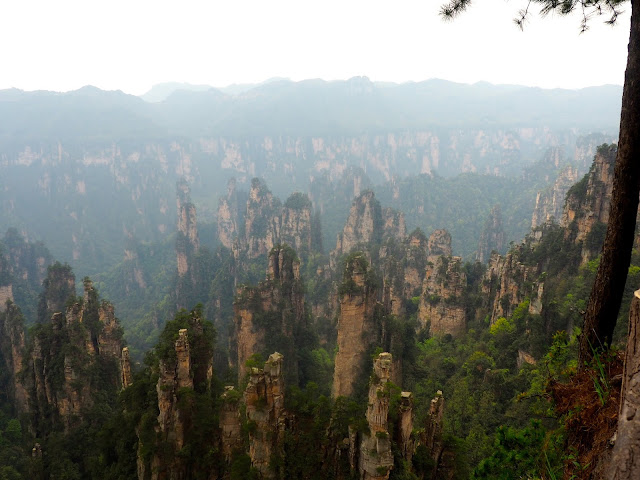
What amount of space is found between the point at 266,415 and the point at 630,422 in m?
12.0

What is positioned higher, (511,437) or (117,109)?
(117,109)

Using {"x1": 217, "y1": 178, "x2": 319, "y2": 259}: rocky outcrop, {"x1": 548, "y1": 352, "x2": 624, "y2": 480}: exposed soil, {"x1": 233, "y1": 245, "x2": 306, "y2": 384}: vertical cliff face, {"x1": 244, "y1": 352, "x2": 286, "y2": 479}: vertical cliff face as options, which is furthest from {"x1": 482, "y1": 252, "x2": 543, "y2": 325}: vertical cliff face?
{"x1": 217, "y1": 178, "x2": 319, "y2": 259}: rocky outcrop

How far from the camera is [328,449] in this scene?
13156mm

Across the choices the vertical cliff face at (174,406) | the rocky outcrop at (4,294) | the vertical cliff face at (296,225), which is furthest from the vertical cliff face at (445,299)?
the rocky outcrop at (4,294)

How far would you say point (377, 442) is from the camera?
474 inches

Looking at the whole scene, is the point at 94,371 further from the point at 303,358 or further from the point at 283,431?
the point at 283,431

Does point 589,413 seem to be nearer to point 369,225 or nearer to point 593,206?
point 593,206

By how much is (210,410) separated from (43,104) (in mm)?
197446

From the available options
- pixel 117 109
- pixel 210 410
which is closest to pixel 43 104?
pixel 117 109

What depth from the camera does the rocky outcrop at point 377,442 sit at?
1193 cm

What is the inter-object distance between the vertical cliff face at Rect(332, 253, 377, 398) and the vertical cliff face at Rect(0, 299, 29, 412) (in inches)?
909

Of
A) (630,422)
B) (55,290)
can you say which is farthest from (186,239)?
(630,422)

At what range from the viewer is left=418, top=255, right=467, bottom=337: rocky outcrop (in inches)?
1382

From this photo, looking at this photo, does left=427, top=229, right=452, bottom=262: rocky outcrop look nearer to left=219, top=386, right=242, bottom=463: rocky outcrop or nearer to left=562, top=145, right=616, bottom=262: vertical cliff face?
left=562, top=145, right=616, bottom=262: vertical cliff face
